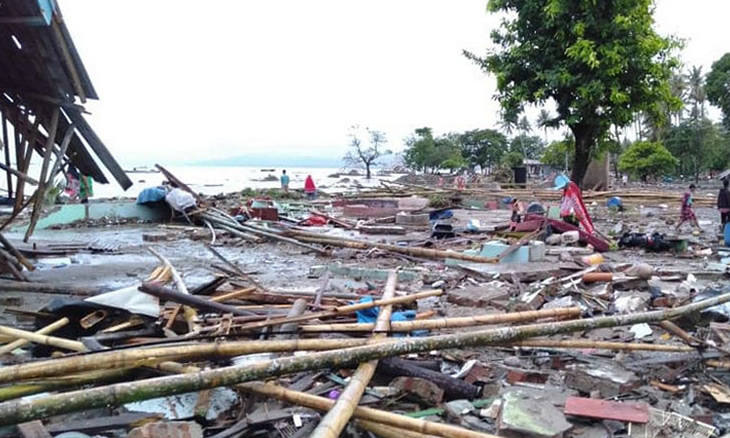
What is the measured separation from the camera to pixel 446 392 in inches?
142

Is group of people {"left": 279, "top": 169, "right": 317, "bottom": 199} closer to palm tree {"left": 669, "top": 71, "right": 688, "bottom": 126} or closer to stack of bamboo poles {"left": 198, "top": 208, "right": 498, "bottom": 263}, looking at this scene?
stack of bamboo poles {"left": 198, "top": 208, "right": 498, "bottom": 263}

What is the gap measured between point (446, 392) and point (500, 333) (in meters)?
0.54

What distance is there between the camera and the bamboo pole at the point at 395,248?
8.42 metres

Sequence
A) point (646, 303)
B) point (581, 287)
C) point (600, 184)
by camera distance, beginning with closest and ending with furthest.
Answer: point (646, 303)
point (581, 287)
point (600, 184)

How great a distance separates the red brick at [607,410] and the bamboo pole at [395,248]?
16.0 feet

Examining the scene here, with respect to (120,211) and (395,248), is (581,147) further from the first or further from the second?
(120,211)

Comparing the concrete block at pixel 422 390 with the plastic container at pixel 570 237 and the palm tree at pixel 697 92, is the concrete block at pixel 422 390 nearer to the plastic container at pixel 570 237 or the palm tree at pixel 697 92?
the plastic container at pixel 570 237

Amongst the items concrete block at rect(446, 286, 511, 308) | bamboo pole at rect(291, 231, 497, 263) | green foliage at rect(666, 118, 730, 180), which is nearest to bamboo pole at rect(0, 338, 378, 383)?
concrete block at rect(446, 286, 511, 308)

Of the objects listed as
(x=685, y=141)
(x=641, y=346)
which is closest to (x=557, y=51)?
(x=641, y=346)

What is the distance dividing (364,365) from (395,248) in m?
6.23

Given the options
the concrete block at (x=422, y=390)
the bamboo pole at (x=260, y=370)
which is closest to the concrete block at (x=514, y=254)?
the bamboo pole at (x=260, y=370)

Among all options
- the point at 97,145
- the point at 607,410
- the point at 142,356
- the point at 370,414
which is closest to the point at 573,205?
the point at 607,410

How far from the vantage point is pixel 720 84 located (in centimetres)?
3812

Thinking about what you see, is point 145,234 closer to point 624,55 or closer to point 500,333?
point 500,333
